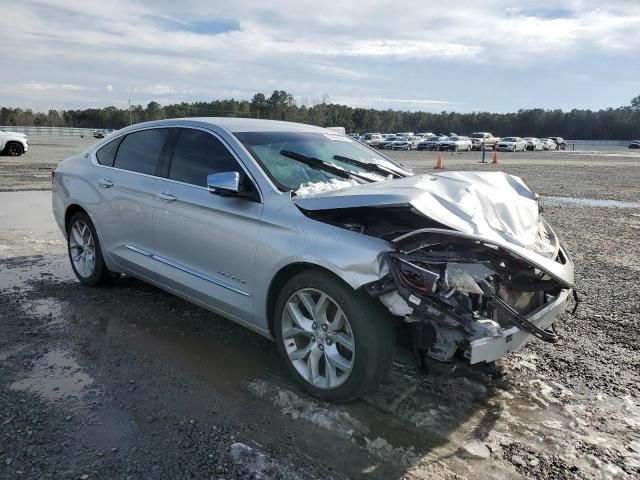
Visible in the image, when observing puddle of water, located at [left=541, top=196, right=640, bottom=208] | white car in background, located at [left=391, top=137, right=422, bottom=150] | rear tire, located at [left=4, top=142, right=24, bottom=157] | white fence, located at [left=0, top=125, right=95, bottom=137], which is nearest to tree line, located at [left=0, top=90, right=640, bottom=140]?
white fence, located at [left=0, top=125, right=95, bottom=137]

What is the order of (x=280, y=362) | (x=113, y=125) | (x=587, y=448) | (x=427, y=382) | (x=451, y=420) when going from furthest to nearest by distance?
1. (x=113, y=125)
2. (x=280, y=362)
3. (x=427, y=382)
4. (x=451, y=420)
5. (x=587, y=448)

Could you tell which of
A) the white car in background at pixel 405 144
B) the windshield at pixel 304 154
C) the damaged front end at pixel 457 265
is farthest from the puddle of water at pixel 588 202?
the white car in background at pixel 405 144

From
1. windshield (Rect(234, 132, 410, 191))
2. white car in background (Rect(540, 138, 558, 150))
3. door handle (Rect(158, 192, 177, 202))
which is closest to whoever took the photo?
windshield (Rect(234, 132, 410, 191))

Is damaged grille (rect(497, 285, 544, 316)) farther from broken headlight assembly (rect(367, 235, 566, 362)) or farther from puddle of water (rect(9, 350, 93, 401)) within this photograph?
puddle of water (rect(9, 350, 93, 401))

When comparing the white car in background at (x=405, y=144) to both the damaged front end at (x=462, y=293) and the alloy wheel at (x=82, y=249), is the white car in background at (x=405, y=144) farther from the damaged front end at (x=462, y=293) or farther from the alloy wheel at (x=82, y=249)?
the damaged front end at (x=462, y=293)

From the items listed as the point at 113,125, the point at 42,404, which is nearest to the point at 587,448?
the point at 42,404

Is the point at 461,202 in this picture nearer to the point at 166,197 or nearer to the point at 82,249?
the point at 166,197

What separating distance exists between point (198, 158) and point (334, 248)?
173cm

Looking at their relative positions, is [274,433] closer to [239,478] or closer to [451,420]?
[239,478]

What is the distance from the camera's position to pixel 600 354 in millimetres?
4234

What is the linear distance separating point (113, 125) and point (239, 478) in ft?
404

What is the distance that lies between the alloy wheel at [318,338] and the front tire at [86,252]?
107 inches

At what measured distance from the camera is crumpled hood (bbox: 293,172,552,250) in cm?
328

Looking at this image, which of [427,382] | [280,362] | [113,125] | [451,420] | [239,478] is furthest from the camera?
[113,125]
